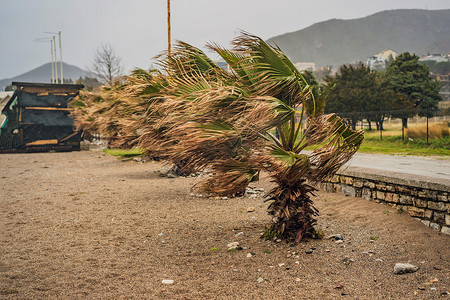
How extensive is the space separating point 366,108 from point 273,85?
79.7 ft

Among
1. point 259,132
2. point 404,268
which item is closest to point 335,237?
point 404,268

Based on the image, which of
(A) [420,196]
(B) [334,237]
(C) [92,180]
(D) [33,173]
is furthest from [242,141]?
(D) [33,173]

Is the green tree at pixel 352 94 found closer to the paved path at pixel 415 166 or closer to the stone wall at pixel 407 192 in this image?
the paved path at pixel 415 166

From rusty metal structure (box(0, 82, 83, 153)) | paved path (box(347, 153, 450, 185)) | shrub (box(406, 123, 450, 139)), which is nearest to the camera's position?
paved path (box(347, 153, 450, 185))

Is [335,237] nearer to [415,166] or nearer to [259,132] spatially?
[259,132]

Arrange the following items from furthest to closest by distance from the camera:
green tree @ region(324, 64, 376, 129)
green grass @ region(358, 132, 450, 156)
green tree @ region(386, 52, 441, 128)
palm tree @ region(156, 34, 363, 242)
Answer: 1. green tree @ region(386, 52, 441, 128)
2. green tree @ region(324, 64, 376, 129)
3. green grass @ region(358, 132, 450, 156)
4. palm tree @ region(156, 34, 363, 242)

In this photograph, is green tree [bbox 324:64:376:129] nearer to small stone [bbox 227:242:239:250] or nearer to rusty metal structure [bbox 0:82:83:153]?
rusty metal structure [bbox 0:82:83:153]

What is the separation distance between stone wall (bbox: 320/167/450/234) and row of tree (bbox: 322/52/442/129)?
67.7ft

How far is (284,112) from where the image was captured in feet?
16.7

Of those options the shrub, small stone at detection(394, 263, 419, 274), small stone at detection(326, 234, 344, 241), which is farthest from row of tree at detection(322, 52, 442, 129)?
small stone at detection(394, 263, 419, 274)

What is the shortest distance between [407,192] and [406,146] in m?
13.3

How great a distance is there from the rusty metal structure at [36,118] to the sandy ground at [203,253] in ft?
59.8

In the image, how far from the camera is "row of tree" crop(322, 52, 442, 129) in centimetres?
2775

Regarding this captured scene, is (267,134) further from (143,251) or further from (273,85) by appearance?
(143,251)
